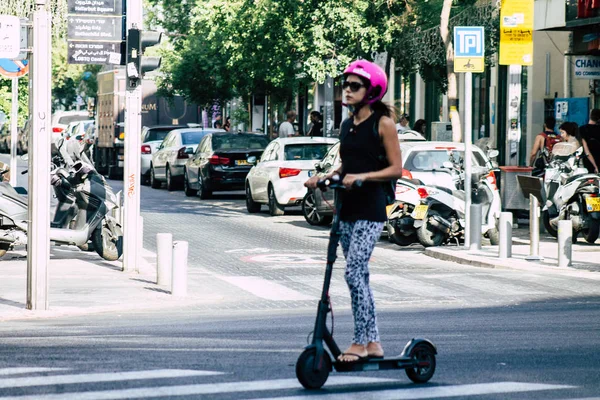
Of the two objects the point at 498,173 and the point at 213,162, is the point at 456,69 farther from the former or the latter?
the point at 213,162

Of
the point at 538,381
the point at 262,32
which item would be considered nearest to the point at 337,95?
the point at 262,32

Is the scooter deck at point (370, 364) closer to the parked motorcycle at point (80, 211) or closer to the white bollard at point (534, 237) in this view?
the parked motorcycle at point (80, 211)

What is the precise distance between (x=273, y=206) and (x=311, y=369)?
17608mm

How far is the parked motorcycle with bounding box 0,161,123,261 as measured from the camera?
16359 millimetres

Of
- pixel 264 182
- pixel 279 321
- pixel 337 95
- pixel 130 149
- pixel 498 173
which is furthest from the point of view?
pixel 337 95

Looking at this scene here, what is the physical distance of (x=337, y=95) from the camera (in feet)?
172

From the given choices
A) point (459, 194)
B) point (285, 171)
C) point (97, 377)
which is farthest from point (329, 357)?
point (285, 171)

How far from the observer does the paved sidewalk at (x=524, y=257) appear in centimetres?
1612

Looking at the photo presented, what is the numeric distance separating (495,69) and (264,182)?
13.1 metres

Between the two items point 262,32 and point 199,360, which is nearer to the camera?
point 199,360

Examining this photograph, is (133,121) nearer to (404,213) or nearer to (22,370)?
(404,213)

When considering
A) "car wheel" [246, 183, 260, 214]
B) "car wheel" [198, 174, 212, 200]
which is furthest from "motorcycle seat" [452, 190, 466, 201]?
"car wheel" [198, 174, 212, 200]

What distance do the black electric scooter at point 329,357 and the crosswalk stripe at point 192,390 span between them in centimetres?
22

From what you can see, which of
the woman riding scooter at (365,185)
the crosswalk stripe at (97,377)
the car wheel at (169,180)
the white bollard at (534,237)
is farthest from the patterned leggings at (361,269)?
the car wheel at (169,180)
